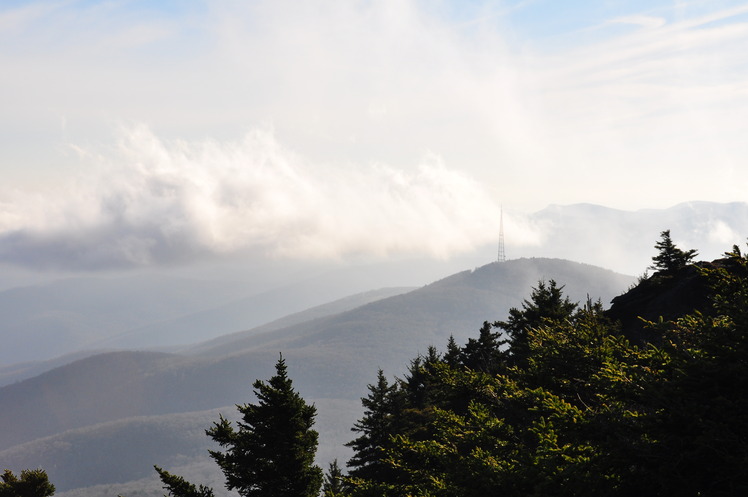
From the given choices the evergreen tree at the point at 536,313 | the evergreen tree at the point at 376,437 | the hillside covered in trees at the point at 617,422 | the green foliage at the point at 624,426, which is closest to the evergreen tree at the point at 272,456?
the hillside covered in trees at the point at 617,422

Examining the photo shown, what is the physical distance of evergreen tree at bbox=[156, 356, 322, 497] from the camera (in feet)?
86.5

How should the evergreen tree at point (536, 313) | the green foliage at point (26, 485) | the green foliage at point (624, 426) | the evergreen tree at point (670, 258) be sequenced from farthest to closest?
the evergreen tree at point (670, 258), the evergreen tree at point (536, 313), the green foliage at point (26, 485), the green foliage at point (624, 426)

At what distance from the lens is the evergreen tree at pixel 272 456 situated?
26.4m

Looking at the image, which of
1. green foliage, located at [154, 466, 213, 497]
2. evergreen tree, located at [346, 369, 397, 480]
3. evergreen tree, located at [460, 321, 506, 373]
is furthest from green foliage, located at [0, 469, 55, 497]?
evergreen tree, located at [460, 321, 506, 373]

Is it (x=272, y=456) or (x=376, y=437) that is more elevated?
(x=272, y=456)

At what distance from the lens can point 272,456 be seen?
26609 millimetres

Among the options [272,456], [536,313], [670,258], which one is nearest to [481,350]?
[536,313]

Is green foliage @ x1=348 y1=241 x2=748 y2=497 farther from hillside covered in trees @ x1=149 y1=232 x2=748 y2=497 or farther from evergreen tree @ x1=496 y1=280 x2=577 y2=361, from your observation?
evergreen tree @ x1=496 y1=280 x2=577 y2=361

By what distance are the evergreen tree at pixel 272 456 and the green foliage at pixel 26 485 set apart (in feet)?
48.8

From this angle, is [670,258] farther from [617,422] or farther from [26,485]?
[26,485]

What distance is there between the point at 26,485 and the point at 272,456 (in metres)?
20.1

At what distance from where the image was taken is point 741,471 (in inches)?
390

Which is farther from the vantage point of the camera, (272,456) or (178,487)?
(272,456)

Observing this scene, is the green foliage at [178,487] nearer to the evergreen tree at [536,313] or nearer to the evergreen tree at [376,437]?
the evergreen tree at [376,437]
